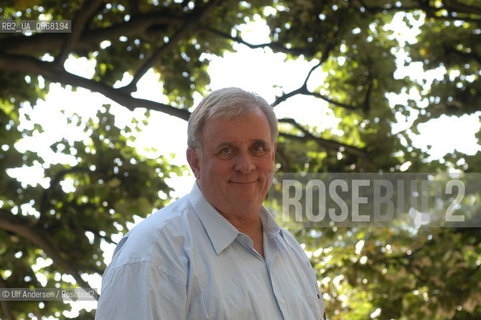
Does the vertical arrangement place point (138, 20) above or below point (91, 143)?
above

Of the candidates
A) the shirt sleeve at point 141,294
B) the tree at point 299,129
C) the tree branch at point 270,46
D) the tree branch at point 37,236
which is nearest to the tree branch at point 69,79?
the tree at point 299,129

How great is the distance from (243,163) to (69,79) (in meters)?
3.01

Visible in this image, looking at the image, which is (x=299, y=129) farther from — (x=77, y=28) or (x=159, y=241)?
(x=159, y=241)

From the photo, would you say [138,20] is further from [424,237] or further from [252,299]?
[252,299]

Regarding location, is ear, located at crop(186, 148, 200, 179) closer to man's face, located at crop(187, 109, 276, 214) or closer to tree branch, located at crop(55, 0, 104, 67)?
man's face, located at crop(187, 109, 276, 214)

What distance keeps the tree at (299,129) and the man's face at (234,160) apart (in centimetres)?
306

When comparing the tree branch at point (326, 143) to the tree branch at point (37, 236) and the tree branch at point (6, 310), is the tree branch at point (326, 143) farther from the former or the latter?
the tree branch at point (6, 310)

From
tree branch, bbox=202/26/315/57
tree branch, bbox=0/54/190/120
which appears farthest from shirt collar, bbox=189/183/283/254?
tree branch, bbox=202/26/315/57

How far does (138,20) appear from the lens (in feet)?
16.5

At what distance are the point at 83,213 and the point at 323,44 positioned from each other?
A: 5.87ft

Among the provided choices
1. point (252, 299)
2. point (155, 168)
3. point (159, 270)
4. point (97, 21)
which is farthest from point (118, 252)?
point (97, 21)

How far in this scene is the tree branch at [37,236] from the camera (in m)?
4.69

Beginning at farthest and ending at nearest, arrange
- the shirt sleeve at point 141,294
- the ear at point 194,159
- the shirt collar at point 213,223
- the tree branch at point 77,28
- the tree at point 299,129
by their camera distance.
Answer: the tree at point 299,129 → the tree branch at point 77,28 → the ear at point 194,159 → the shirt collar at point 213,223 → the shirt sleeve at point 141,294

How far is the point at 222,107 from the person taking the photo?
167 centimetres
